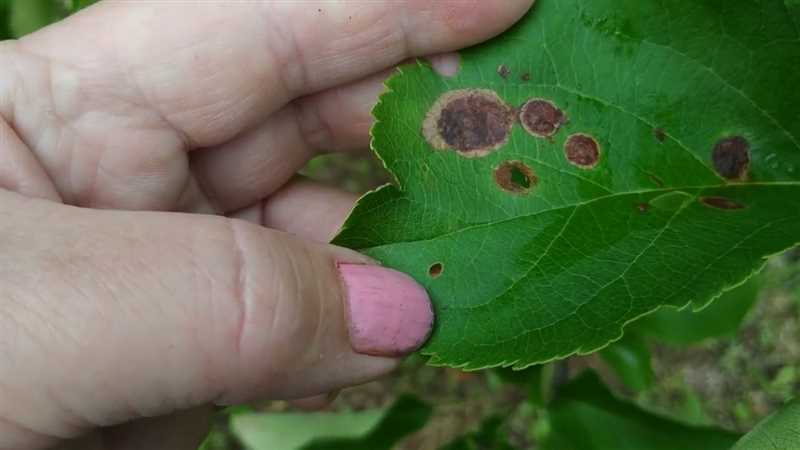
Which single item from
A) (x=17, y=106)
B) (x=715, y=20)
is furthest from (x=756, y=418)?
(x=17, y=106)

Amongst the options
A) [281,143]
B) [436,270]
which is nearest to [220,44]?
[281,143]

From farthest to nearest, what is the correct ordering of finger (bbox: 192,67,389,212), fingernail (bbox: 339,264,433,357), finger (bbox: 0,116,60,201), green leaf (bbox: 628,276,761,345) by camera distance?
green leaf (bbox: 628,276,761,345), finger (bbox: 192,67,389,212), finger (bbox: 0,116,60,201), fingernail (bbox: 339,264,433,357)

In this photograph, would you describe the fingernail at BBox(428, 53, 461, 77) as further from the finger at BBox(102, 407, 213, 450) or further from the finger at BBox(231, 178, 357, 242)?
the finger at BBox(102, 407, 213, 450)

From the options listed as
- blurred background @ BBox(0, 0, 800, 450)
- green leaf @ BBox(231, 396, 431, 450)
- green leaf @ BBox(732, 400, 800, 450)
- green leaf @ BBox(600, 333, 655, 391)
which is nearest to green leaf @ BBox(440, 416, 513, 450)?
blurred background @ BBox(0, 0, 800, 450)

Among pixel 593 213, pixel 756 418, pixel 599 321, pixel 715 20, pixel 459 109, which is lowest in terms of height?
pixel 756 418

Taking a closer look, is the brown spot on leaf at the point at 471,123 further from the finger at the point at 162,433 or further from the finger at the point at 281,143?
the finger at the point at 162,433

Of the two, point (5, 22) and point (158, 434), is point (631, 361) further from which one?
point (5, 22)

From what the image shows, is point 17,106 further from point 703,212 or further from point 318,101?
point 703,212
